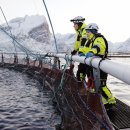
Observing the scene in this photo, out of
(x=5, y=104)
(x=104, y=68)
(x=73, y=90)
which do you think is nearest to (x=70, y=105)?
(x=73, y=90)

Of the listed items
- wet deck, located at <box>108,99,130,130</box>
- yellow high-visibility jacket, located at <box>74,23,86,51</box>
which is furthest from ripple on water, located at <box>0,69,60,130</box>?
yellow high-visibility jacket, located at <box>74,23,86,51</box>

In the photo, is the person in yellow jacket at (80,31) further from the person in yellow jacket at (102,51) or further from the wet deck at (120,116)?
the person in yellow jacket at (102,51)

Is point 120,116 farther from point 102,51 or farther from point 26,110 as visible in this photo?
point 26,110

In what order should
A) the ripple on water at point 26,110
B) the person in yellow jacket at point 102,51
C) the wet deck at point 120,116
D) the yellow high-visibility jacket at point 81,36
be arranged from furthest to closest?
the yellow high-visibility jacket at point 81,36, the ripple on water at point 26,110, the person in yellow jacket at point 102,51, the wet deck at point 120,116

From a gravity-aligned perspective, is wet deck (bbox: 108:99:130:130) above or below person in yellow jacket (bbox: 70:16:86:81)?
below

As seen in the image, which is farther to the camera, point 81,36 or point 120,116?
point 81,36

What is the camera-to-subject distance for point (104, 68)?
391cm

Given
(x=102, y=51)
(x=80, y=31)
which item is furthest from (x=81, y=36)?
(x=102, y=51)

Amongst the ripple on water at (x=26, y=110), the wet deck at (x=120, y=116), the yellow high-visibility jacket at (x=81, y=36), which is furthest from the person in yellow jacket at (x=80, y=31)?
the ripple on water at (x=26, y=110)

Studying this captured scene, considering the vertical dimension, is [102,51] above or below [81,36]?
below

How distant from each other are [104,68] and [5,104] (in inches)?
309

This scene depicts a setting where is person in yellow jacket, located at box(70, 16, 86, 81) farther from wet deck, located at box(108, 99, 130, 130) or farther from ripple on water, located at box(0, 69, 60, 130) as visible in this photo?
ripple on water, located at box(0, 69, 60, 130)

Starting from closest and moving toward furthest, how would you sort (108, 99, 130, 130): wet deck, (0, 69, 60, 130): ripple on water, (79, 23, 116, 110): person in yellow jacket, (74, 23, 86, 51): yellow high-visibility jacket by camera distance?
(108, 99, 130, 130): wet deck
(79, 23, 116, 110): person in yellow jacket
(0, 69, 60, 130): ripple on water
(74, 23, 86, 51): yellow high-visibility jacket

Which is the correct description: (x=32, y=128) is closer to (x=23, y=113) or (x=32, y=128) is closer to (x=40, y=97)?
(x=23, y=113)
